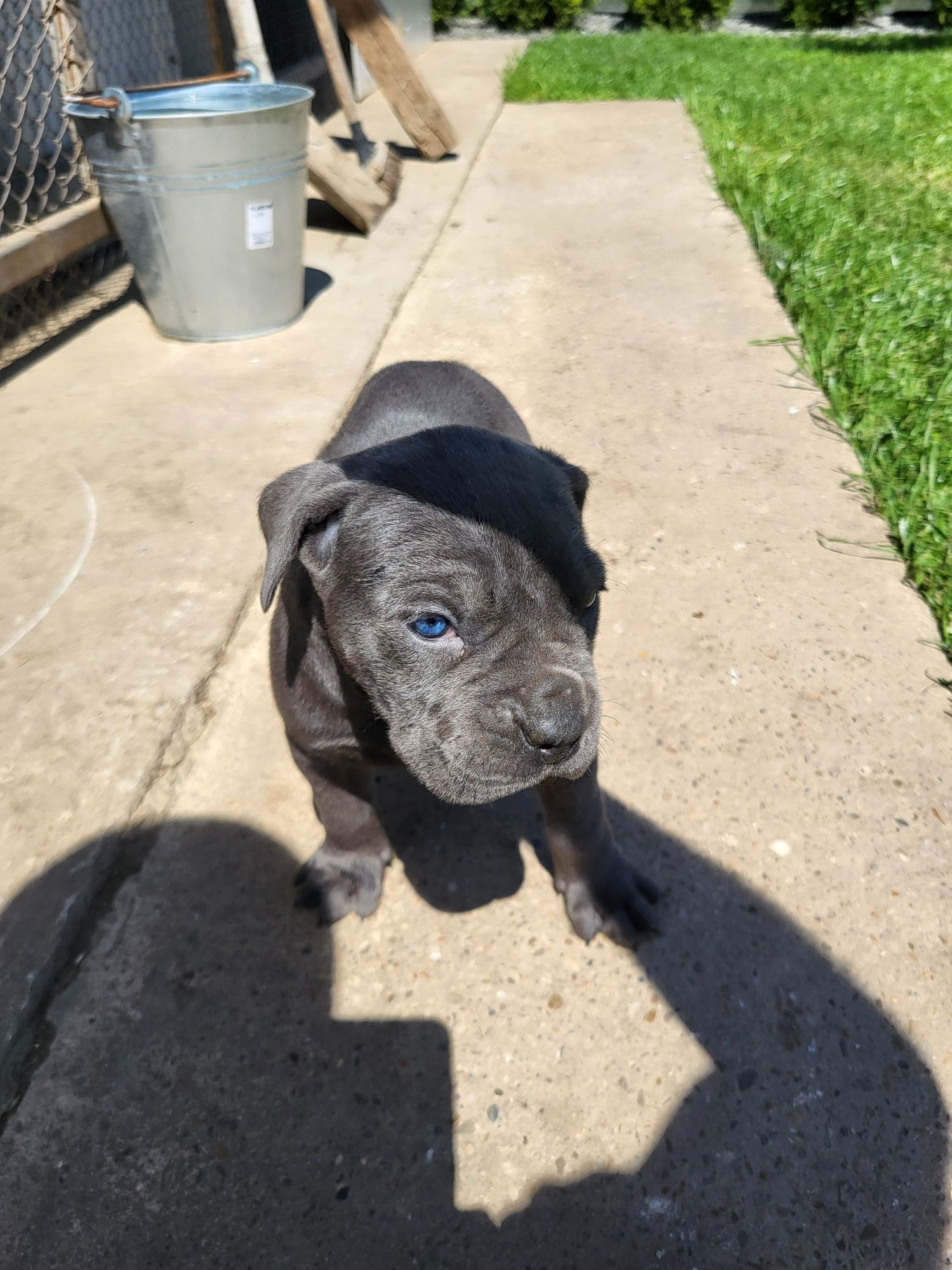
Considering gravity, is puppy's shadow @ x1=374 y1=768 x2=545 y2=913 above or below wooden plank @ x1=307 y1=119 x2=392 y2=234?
below

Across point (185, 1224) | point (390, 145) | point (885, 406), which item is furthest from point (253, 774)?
point (390, 145)

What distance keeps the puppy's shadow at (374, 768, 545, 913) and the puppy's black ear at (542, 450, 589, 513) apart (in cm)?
98

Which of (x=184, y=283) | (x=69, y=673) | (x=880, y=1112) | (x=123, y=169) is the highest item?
(x=123, y=169)

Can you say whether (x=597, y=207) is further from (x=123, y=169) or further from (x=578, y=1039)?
(x=578, y=1039)

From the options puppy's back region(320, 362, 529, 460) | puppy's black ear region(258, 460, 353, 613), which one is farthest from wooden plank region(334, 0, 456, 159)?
puppy's black ear region(258, 460, 353, 613)

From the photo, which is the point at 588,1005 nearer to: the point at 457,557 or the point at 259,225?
the point at 457,557

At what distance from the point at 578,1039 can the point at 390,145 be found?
29.9 ft

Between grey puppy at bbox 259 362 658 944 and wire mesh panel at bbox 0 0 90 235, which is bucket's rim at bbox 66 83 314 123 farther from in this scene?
grey puppy at bbox 259 362 658 944

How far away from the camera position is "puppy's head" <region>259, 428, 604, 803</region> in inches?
78.0

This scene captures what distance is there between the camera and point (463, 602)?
203cm

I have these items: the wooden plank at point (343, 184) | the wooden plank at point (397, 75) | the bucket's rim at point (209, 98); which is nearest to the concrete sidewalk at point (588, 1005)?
the bucket's rim at point (209, 98)

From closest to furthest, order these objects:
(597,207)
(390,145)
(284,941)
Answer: (284,941) < (597,207) < (390,145)

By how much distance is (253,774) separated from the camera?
9.59ft

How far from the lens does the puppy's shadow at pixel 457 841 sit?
2627 mm
